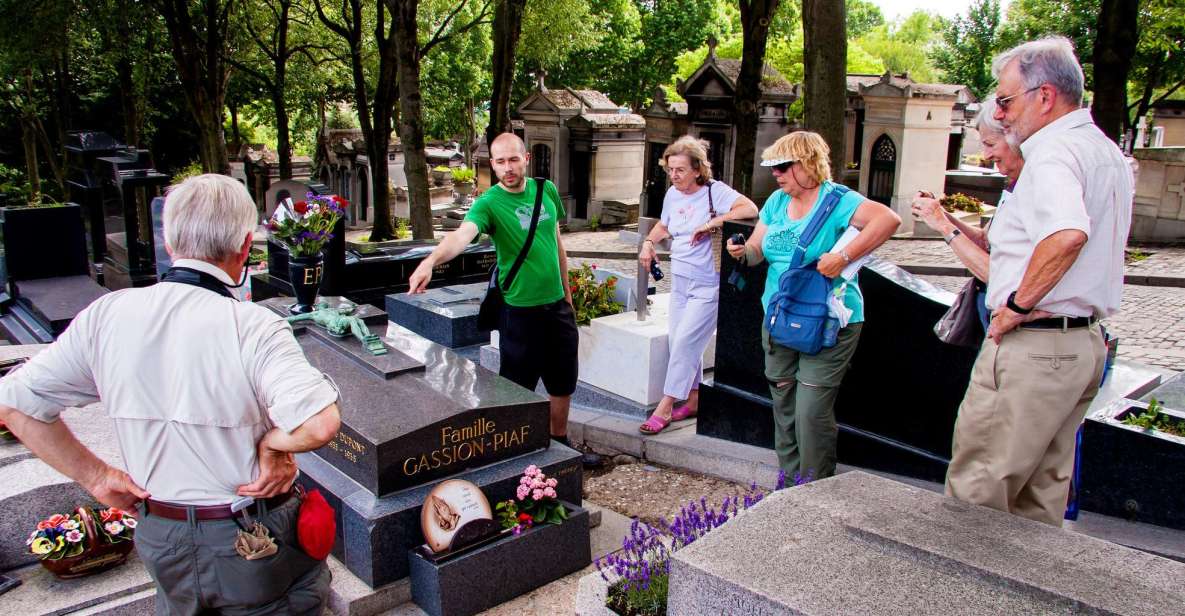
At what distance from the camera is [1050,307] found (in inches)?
124

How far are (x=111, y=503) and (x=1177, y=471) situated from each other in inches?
164

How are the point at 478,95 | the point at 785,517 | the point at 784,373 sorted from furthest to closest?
1. the point at 478,95
2. the point at 784,373
3. the point at 785,517

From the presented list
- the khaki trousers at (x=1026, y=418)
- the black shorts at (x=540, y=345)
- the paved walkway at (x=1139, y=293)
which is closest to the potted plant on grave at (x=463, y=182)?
the paved walkway at (x=1139, y=293)

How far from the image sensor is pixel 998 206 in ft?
11.5

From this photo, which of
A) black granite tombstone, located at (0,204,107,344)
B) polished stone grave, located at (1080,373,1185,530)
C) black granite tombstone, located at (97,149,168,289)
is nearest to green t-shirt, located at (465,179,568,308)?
polished stone grave, located at (1080,373,1185,530)

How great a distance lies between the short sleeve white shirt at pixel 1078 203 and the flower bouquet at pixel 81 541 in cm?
373

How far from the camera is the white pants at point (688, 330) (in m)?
5.95

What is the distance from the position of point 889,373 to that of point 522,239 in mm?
2224

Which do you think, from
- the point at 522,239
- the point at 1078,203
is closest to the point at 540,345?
the point at 522,239

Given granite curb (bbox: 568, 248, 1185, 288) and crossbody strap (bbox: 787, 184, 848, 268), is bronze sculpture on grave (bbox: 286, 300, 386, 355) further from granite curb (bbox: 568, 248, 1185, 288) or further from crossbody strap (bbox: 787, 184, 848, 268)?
granite curb (bbox: 568, 248, 1185, 288)

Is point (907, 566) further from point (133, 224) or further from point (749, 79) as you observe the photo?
point (749, 79)

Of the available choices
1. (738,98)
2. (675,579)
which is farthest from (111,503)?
(738,98)

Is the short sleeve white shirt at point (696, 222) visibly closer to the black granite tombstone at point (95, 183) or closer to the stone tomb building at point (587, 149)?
the black granite tombstone at point (95, 183)

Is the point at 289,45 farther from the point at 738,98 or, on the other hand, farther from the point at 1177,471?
the point at 1177,471
